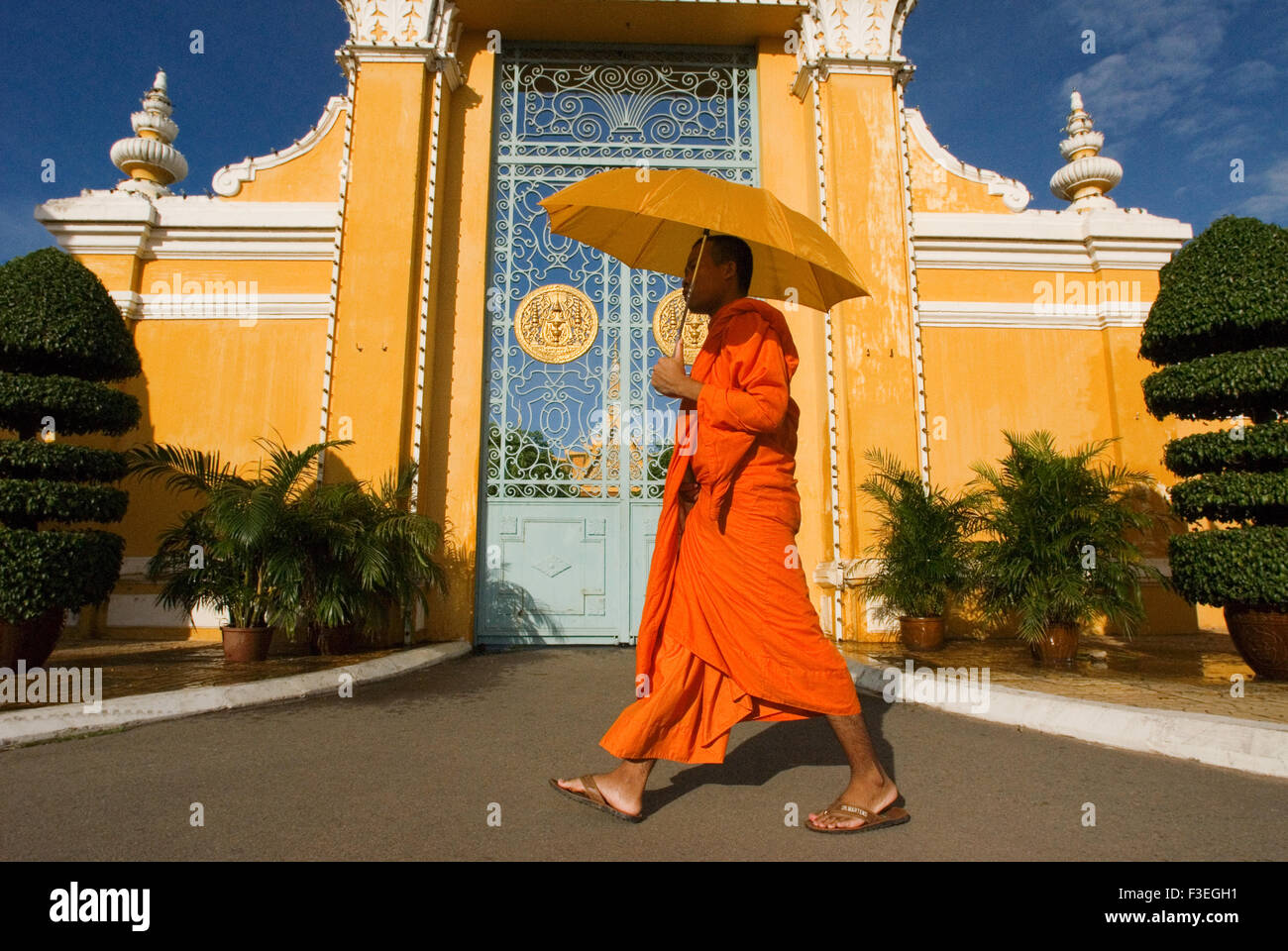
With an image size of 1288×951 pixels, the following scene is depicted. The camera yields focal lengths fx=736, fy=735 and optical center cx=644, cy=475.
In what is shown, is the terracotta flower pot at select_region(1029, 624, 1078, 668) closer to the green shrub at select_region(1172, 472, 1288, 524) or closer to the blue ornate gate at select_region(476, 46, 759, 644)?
the green shrub at select_region(1172, 472, 1288, 524)

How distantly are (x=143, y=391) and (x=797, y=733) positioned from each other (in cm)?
666

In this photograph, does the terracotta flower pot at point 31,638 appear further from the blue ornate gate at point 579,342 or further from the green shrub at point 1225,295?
the green shrub at point 1225,295

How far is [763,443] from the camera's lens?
2588mm

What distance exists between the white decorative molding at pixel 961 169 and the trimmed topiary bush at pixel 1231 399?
2.96m

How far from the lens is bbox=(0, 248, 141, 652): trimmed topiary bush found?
4188 mm

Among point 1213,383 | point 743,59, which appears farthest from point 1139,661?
point 743,59

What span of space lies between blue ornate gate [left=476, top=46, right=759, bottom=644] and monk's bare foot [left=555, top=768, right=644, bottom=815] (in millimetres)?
4255

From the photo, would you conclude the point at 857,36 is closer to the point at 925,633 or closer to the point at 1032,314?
the point at 1032,314

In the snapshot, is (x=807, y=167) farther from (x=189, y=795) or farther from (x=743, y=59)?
(x=189, y=795)

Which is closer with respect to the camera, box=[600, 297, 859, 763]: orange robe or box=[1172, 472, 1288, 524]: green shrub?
box=[600, 297, 859, 763]: orange robe

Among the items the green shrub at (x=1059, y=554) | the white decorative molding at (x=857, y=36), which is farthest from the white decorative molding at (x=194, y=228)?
the green shrub at (x=1059, y=554)

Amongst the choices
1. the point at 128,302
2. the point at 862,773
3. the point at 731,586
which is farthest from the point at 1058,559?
the point at 128,302

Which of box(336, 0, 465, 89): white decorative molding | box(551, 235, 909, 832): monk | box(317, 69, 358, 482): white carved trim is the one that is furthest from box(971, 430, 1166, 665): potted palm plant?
box(336, 0, 465, 89): white decorative molding

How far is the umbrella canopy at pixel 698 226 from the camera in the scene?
8.04 feet
